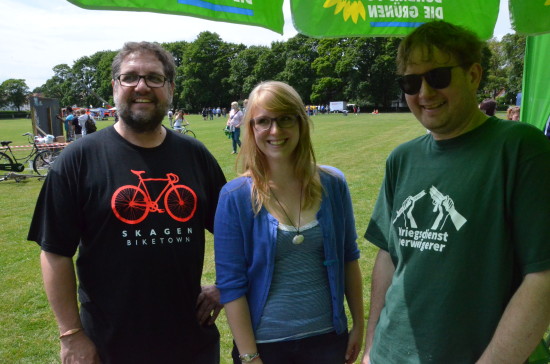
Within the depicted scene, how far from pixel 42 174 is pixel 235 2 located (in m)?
13.6

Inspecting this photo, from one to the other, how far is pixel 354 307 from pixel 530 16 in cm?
221

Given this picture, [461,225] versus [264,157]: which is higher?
[264,157]

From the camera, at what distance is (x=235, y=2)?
79.0 inches

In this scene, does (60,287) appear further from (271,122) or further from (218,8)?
(218,8)

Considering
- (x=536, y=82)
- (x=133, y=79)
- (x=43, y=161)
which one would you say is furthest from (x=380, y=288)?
(x=43, y=161)

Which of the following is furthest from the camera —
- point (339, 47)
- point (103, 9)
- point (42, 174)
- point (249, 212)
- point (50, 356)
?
point (339, 47)

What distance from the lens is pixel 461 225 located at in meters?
1.53

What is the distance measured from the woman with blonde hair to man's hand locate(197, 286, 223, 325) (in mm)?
386

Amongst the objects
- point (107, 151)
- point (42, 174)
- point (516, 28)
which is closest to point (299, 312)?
point (107, 151)

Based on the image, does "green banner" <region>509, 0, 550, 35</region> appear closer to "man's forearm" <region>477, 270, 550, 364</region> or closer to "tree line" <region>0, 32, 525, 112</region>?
"man's forearm" <region>477, 270, 550, 364</region>

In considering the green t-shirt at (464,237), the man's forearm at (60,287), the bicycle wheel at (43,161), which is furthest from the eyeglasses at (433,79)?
the bicycle wheel at (43,161)

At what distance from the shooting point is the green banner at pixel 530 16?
8.50ft

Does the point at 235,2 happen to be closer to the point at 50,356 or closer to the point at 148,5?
the point at 148,5

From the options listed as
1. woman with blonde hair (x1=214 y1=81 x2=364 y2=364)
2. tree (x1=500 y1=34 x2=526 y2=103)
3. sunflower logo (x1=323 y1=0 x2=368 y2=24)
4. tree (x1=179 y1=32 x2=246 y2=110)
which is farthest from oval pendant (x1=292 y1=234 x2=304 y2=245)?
tree (x1=179 y1=32 x2=246 y2=110)
